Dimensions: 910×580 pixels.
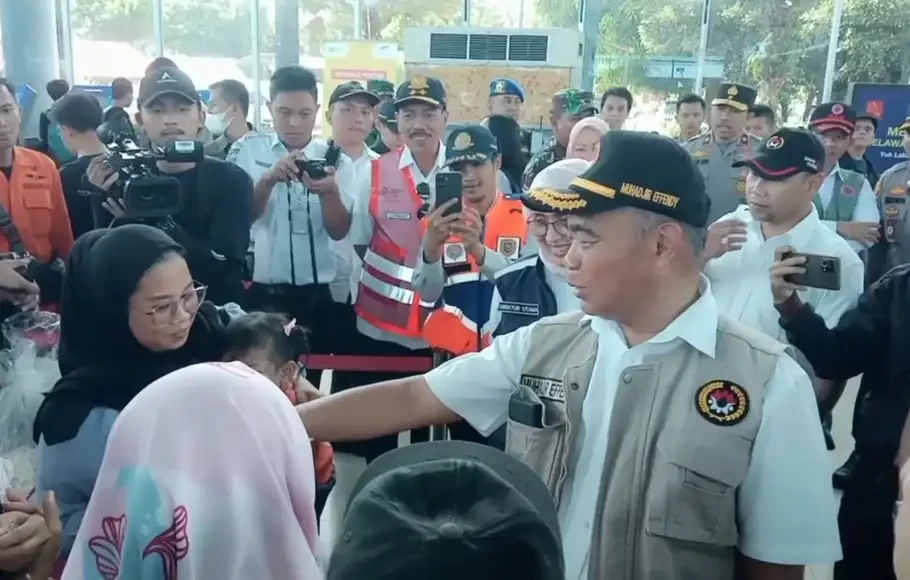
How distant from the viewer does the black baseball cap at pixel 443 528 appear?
57 centimetres

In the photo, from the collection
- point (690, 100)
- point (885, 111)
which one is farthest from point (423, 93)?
point (885, 111)

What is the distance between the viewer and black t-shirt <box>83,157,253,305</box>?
7.67 ft

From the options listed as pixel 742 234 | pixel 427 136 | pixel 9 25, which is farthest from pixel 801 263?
pixel 9 25

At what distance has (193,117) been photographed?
255 cm

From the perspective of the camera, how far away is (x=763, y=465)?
1073 millimetres

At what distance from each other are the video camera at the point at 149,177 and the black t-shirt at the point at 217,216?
0.06 meters

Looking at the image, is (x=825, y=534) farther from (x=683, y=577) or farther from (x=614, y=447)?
(x=614, y=447)

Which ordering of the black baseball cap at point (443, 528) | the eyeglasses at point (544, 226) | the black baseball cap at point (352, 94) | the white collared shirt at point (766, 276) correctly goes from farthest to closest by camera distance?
the black baseball cap at point (352, 94) → the white collared shirt at point (766, 276) → the eyeglasses at point (544, 226) → the black baseball cap at point (443, 528)

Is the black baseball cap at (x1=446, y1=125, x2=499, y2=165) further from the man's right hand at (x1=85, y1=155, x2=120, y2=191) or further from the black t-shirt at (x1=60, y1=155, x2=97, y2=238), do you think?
the black t-shirt at (x1=60, y1=155, x2=97, y2=238)

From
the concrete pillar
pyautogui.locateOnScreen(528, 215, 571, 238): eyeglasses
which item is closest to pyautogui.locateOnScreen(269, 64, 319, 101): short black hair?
pyautogui.locateOnScreen(528, 215, 571, 238): eyeglasses

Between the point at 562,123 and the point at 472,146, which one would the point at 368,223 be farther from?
the point at 562,123

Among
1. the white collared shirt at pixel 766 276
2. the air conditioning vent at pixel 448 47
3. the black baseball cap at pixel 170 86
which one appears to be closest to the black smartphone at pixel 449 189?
the white collared shirt at pixel 766 276

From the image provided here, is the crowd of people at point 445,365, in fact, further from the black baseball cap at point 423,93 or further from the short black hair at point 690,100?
the short black hair at point 690,100

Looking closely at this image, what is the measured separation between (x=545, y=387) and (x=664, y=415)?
20 centimetres
